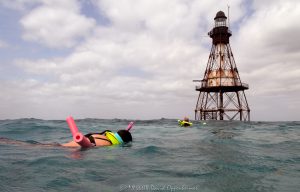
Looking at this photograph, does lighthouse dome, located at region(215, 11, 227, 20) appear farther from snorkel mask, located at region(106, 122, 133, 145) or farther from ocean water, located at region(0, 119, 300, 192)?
snorkel mask, located at region(106, 122, 133, 145)

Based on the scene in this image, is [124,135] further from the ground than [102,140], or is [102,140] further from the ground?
[124,135]

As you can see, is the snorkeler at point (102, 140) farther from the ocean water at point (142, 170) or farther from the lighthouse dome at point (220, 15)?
the lighthouse dome at point (220, 15)

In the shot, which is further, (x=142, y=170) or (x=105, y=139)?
(x=105, y=139)

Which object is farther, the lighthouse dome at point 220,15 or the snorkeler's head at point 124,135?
the lighthouse dome at point 220,15

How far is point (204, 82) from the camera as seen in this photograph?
155ft

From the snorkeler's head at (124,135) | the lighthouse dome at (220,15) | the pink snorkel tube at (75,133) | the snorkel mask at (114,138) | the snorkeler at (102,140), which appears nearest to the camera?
the pink snorkel tube at (75,133)

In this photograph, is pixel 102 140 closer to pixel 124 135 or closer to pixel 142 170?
pixel 124 135

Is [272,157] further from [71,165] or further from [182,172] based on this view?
[71,165]

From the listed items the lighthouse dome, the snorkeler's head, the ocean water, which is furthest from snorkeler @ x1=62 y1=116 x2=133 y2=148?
the lighthouse dome

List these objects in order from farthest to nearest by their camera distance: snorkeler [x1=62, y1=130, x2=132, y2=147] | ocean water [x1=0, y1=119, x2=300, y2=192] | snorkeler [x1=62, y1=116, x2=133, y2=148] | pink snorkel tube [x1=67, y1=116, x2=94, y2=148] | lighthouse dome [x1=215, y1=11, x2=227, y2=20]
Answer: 1. lighthouse dome [x1=215, y1=11, x2=227, y2=20]
2. snorkeler [x1=62, y1=130, x2=132, y2=147]
3. snorkeler [x1=62, y1=116, x2=133, y2=148]
4. pink snorkel tube [x1=67, y1=116, x2=94, y2=148]
5. ocean water [x1=0, y1=119, x2=300, y2=192]

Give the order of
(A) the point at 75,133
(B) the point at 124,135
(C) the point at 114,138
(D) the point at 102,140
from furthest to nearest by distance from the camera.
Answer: (B) the point at 124,135, (C) the point at 114,138, (D) the point at 102,140, (A) the point at 75,133

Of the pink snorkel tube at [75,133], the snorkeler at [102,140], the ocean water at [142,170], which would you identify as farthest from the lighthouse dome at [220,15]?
the pink snorkel tube at [75,133]

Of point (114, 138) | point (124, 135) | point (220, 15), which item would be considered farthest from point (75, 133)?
point (220, 15)

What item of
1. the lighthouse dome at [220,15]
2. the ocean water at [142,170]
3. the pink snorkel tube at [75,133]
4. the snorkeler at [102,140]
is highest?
the lighthouse dome at [220,15]
